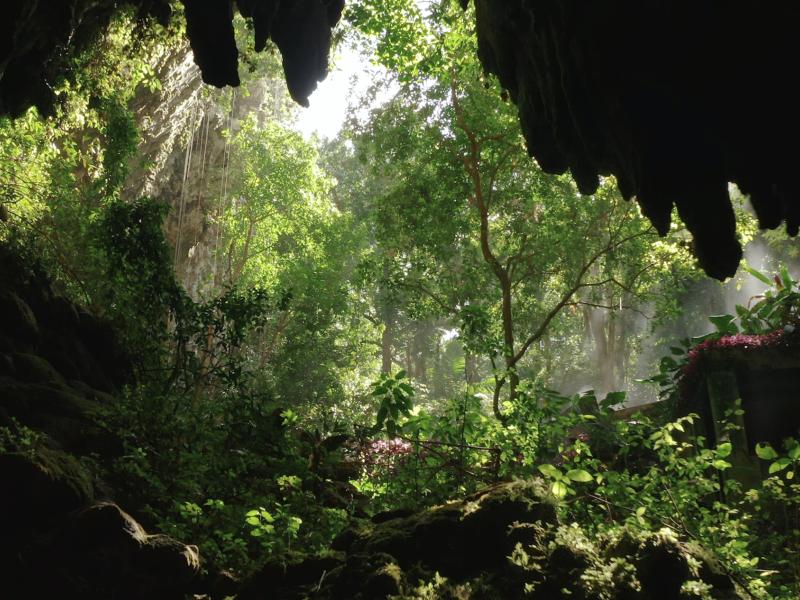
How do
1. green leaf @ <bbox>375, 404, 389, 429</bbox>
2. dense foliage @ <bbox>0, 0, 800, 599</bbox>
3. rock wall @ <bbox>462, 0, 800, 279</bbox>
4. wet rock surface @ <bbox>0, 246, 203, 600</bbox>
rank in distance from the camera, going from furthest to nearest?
green leaf @ <bbox>375, 404, 389, 429</bbox>
dense foliage @ <bbox>0, 0, 800, 599</bbox>
rock wall @ <bbox>462, 0, 800, 279</bbox>
wet rock surface @ <bbox>0, 246, 203, 600</bbox>

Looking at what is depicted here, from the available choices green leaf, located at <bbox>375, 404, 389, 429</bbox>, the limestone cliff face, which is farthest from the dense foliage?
the limestone cliff face

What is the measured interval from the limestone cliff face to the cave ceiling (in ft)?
37.9

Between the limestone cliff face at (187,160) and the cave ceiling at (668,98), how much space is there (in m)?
11.5

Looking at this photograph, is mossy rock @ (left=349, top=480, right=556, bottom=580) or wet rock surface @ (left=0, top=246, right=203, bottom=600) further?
wet rock surface @ (left=0, top=246, right=203, bottom=600)

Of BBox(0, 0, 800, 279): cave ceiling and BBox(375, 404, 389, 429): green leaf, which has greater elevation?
BBox(0, 0, 800, 279): cave ceiling

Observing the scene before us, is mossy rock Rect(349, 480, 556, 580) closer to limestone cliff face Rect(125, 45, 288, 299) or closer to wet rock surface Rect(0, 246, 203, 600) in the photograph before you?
wet rock surface Rect(0, 246, 203, 600)

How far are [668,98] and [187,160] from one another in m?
19.4

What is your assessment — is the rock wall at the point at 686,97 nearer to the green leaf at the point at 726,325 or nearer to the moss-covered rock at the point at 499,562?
the moss-covered rock at the point at 499,562

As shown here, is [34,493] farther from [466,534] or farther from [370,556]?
[466,534]

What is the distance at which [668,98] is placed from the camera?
4.86 m

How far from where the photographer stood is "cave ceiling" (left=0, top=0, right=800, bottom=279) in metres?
4.41

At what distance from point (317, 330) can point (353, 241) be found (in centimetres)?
384

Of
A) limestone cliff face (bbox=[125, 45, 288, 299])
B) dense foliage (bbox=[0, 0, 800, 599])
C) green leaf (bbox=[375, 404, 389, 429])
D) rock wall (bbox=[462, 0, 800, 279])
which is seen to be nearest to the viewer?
rock wall (bbox=[462, 0, 800, 279])

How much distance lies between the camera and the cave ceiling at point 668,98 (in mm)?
4414
